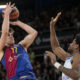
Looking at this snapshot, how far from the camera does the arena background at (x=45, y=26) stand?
36.1 feet

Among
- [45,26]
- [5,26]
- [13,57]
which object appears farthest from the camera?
[45,26]

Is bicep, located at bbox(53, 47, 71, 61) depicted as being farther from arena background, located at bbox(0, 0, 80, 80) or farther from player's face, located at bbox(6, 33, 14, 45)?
arena background, located at bbox(0, 0, 80, 80)

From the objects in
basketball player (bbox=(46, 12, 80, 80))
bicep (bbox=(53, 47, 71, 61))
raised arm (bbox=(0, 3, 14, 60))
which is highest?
raised arm (bbox=(0, 3, 14, 60))

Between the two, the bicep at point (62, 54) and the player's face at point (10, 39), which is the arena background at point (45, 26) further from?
the player's face at point (10, 39)

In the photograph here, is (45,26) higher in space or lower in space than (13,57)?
lower

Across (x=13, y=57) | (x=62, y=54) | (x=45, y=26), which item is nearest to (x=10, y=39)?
(x=13, y=57)

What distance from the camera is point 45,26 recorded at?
14.4m

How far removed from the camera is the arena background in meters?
11.0

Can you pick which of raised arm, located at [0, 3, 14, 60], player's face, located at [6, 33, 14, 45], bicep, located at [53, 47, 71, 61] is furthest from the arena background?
raised arm, located at [0, 3, 14, 60]

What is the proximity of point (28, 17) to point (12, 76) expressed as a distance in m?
11.6

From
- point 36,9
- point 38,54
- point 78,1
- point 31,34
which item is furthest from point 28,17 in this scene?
point 31,34

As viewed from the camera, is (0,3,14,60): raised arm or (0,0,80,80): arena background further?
(0,0,80,80): arena background

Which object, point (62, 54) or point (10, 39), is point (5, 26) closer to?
point (10, 39)

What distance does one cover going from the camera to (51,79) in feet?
35.1
